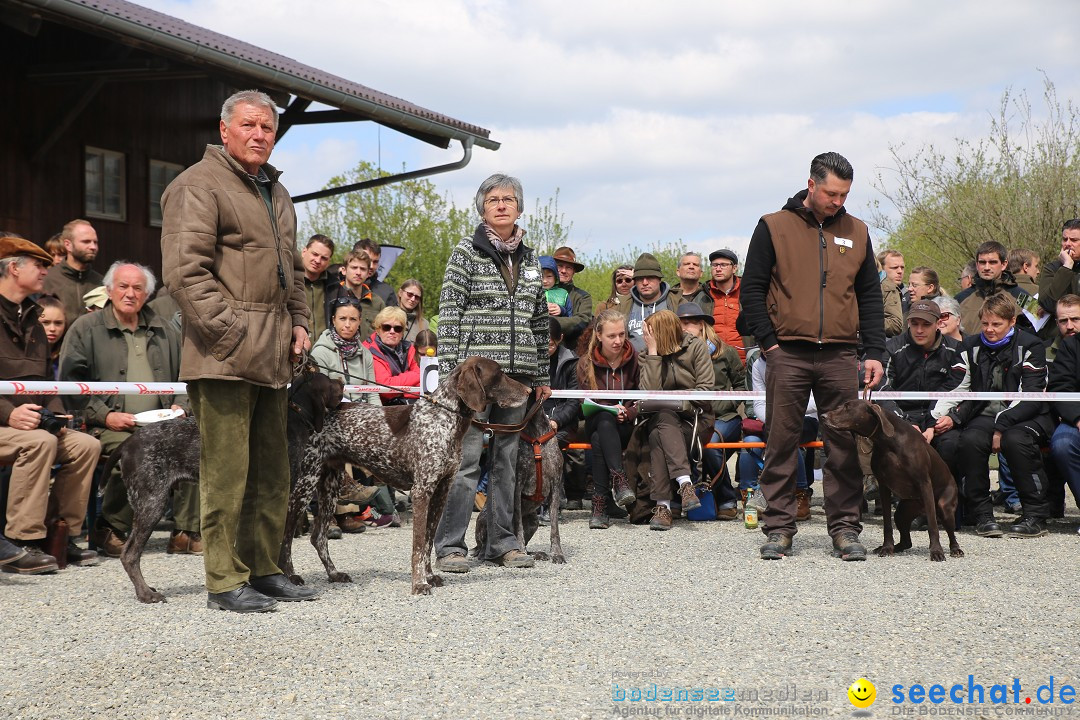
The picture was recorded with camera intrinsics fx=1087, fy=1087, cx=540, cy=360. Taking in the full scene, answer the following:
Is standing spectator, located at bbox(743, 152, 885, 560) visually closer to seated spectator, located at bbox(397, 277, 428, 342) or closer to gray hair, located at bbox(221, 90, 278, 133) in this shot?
gray hair, located at bbox(221, 90, 278, 133)

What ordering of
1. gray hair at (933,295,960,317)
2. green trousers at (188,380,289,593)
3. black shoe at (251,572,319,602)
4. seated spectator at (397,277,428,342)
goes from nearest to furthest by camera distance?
green trousers at (188,380,289,593) < black shoe at (251,572,319,602) < gray hair at (933,295,960,317) < seated spectator at (397,277,428,342)

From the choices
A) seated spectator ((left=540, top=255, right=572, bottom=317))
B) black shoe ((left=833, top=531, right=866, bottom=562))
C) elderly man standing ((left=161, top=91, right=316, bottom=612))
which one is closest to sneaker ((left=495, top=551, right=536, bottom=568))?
elderly man standing ((left=161, top=91, right=316, bottom=612))

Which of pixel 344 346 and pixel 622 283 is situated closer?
pixel 344 346

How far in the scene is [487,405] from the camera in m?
6.36

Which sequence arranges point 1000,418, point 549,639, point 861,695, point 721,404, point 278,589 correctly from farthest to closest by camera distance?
point 721,404
point 1000,418
point 278,589
point 549,639
point 861,695

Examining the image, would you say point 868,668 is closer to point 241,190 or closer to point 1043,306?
point 241,190

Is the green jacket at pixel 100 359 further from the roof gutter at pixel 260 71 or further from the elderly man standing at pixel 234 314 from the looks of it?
the roof gutter at pixel 260 71

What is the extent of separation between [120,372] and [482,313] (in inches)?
115

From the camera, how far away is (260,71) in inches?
482

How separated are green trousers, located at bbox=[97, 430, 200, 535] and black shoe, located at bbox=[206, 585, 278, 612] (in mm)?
2235

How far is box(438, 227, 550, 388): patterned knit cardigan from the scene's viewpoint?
6598mm

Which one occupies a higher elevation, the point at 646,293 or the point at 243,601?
the point at 646,293

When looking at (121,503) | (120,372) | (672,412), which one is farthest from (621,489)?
(120,372)

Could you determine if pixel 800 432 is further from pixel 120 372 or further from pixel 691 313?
pixel 120 372
